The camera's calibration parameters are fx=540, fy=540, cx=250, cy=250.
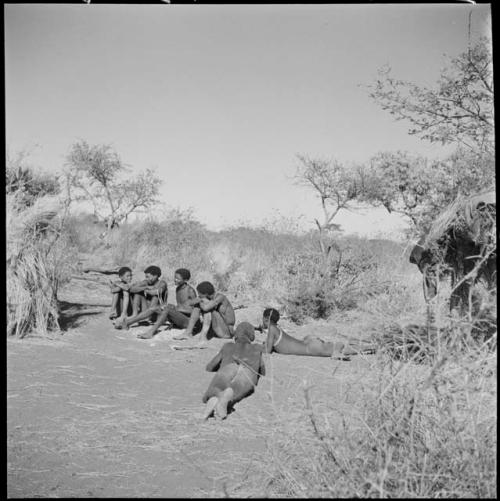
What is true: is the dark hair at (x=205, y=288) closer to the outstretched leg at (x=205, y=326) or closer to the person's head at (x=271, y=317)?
the outstretched leg at (x=205, y=326)

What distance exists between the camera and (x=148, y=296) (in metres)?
9.27

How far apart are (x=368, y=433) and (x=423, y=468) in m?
0.42

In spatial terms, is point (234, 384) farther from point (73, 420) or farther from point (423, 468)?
point (423, 468)

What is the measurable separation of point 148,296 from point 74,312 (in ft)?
4.45

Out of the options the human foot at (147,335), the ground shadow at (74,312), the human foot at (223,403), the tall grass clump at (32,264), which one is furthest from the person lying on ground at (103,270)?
the human foot at (223,403)

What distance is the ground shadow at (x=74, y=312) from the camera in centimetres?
838

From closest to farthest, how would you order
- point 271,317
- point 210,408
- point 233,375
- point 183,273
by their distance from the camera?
1. point 210,408
2. point 233,375
3. point 271,317
4. point 183,273

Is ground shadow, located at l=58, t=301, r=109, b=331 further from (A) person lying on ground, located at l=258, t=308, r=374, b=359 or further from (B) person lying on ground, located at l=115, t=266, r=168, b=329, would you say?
(A) person lying on ground, located at l=258, t=308, r=374, b=359

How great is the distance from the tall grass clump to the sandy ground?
1.04ft

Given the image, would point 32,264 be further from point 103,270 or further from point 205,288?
point 103,270

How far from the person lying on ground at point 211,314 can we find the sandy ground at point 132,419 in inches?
24.9

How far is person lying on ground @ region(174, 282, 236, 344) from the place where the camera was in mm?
8039

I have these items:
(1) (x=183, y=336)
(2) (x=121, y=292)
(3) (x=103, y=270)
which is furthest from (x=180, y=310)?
(3) (x=103, y=270)

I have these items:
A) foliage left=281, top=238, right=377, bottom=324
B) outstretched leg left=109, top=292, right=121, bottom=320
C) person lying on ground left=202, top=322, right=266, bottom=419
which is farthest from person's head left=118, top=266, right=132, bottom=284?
person lying on ground left=202, top=322, right=266, bottom=419
